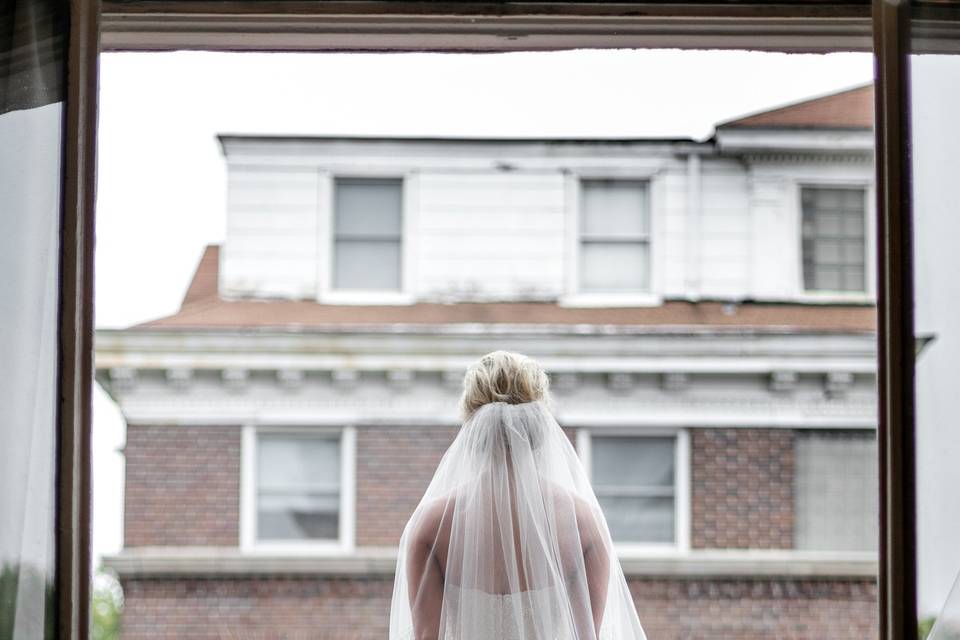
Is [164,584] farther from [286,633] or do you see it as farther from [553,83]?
[553,83]

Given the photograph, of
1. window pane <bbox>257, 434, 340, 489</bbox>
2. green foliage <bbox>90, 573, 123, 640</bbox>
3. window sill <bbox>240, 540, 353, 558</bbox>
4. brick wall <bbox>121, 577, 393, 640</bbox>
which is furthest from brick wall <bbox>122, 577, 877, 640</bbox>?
green foliage <bbox>90, 573, 123, 640</bbox>

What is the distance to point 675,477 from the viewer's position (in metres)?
→ 8.92

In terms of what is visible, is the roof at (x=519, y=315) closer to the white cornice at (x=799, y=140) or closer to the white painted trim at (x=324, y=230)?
the white painted trim at (x=324, y=230)

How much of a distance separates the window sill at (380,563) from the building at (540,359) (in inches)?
0.8

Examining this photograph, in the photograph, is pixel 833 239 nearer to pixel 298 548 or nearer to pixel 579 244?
pixel 579 244

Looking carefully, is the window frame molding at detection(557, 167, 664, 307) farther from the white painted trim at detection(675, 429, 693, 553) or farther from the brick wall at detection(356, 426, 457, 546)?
the brick wall at detection(356, 426, 457, 546)

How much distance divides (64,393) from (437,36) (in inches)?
40.4

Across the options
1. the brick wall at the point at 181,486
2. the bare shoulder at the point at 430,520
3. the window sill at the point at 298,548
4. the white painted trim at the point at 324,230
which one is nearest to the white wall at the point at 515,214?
the white painted trim at the point at 324,230

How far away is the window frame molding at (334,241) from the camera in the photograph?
913cm

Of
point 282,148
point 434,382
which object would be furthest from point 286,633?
point 282,148

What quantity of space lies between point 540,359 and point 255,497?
8.19 feet

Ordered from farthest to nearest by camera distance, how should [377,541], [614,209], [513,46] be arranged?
1. [614,209]
2. [377,541]
3. [513,46]

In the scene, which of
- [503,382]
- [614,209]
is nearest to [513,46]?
[503,382]

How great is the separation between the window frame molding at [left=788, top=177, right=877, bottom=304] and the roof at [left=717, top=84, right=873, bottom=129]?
1.49 ft
